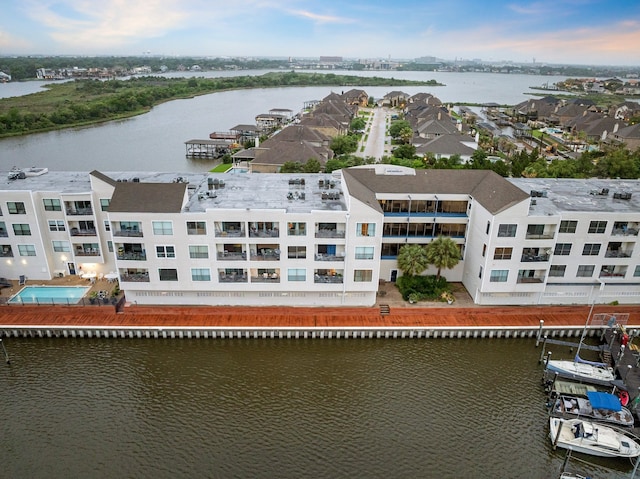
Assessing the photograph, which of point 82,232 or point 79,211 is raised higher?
point 79,211

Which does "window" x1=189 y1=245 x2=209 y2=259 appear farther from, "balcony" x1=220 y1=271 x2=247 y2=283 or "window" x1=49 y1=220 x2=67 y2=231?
"window" x1=49 y1=220 x2=67 y2=231

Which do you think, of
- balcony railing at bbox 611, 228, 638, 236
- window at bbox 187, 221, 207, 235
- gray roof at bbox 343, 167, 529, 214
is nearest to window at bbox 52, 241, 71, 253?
window at bbox 187, 221, 207, 235

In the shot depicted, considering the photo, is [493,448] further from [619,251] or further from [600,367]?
[619,251]

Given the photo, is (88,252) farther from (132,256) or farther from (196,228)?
(196,228)

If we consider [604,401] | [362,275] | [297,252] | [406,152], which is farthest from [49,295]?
[406,152]

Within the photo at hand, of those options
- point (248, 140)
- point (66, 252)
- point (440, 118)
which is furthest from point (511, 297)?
point (440, 118)

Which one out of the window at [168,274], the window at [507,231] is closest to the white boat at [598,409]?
the window at [507,231]

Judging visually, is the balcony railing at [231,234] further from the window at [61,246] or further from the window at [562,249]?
the window at [562,249]
